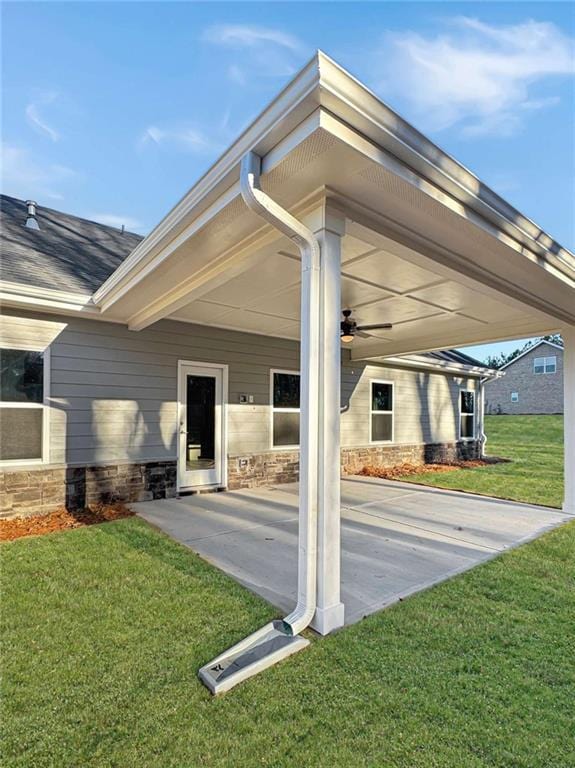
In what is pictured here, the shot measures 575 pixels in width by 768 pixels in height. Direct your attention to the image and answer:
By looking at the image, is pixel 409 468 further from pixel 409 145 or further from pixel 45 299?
pixel 409 145

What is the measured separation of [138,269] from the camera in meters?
4.06

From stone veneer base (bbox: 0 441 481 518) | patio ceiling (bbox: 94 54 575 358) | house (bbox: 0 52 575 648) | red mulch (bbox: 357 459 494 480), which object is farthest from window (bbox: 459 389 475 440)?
patio ceiling (bbox: 94 54 575 358)

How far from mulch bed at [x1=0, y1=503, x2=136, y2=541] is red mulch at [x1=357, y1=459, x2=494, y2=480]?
203 inches

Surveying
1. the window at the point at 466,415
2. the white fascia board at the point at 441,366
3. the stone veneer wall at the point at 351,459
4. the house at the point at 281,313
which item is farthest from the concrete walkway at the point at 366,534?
the window at the point at 466,415

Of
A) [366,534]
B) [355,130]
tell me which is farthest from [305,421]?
[366,534]

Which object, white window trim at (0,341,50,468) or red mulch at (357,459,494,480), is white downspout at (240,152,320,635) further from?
red mulch at (357,459,494,480)

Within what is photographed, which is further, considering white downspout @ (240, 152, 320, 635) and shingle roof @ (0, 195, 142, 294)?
shingle roof @ (0, 195, 142, 294)

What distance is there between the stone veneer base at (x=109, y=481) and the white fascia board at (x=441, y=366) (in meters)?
2.67

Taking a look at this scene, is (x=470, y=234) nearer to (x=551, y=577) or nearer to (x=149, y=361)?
(x=551, y=577)

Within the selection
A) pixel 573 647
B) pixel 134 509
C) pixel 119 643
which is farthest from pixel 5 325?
pixel 573 647

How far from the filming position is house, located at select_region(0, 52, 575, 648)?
235 centimetres

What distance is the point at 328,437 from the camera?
2518mm

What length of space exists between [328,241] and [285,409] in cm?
530

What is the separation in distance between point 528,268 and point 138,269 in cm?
364
